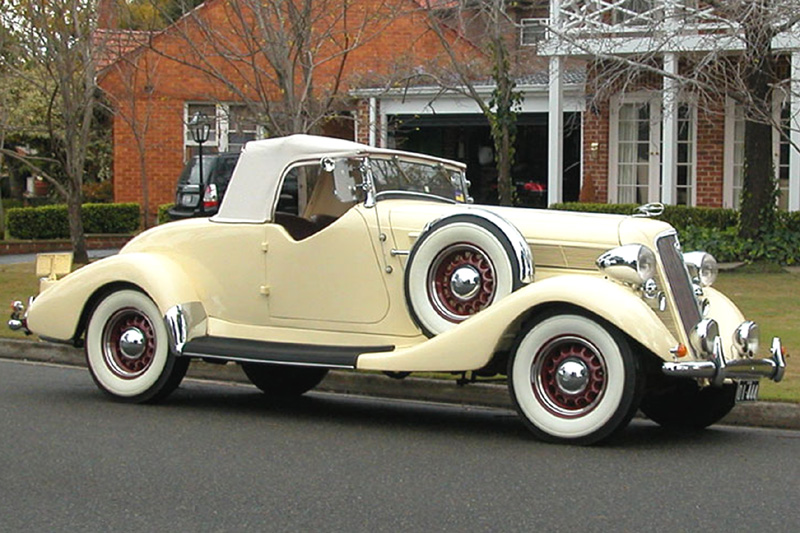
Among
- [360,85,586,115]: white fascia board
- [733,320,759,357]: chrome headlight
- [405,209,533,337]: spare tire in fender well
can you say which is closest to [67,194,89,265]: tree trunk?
[360,85,586,115]: white fascia board

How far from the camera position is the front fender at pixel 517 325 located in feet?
22.8

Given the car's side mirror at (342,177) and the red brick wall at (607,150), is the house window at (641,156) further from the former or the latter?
the car's side mirror at (342,177)

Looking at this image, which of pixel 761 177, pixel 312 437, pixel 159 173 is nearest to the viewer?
pixel 312 437

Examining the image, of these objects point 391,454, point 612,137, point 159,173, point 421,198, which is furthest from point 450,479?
point 159,173

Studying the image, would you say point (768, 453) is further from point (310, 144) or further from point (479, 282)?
point (310, 144)

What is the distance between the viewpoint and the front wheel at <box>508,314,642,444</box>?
23.2ft

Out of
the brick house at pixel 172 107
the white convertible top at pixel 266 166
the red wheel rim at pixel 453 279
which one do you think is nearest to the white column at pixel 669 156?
the brick house at pixel 172 107

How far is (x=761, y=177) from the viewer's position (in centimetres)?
1827

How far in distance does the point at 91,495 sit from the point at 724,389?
13.4 ft

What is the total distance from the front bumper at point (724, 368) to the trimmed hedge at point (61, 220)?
2216 cm

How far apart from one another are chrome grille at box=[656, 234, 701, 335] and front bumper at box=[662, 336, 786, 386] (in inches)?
13.3

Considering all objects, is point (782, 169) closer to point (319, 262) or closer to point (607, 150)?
point (607, 150)

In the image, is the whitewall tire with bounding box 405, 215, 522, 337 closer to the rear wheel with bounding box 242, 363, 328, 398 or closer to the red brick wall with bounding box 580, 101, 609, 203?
the rear wheel with bounding box 242, 363, 328, 398

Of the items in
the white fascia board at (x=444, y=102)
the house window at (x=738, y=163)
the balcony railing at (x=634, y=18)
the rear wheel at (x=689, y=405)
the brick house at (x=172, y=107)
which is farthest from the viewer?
the brick house at (x=172, y=107)
